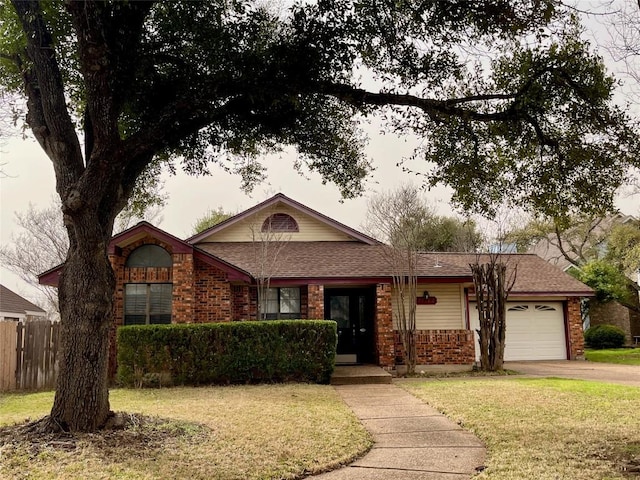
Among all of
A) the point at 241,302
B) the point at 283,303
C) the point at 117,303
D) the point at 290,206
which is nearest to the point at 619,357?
the point at 283,303

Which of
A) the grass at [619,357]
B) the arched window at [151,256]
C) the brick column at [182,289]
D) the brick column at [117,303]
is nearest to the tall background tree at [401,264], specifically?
the brick column at [182,289]

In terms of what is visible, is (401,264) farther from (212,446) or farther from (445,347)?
(212,446)

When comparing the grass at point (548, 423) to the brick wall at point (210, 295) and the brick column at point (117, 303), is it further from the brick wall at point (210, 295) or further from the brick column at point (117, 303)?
the brick column at point (117, 303)

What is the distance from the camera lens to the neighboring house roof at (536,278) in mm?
18781

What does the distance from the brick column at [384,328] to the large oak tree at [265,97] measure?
22.5ft

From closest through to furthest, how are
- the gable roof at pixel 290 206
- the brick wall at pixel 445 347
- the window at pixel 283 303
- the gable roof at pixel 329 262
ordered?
the gable roof at pixel 329 262
the brick wall at pixel 445 347
the window at pixel 283 303
the gable roof at pixel 290 206

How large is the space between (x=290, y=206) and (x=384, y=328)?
5267 millimetres

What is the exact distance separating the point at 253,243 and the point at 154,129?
34.2 feet

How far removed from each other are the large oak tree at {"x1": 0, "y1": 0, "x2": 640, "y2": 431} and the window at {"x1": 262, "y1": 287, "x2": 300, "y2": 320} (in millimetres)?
7706

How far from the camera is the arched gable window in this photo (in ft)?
58.5

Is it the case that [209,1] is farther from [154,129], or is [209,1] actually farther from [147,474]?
[147,474]

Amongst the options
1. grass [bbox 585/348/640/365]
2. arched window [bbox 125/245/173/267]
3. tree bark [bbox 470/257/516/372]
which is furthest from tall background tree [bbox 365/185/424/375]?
grass [bbox 585/348/640/365]

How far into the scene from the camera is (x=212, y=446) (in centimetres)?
611

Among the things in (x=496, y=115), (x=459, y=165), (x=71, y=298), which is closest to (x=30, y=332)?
(x=71, y=298)
